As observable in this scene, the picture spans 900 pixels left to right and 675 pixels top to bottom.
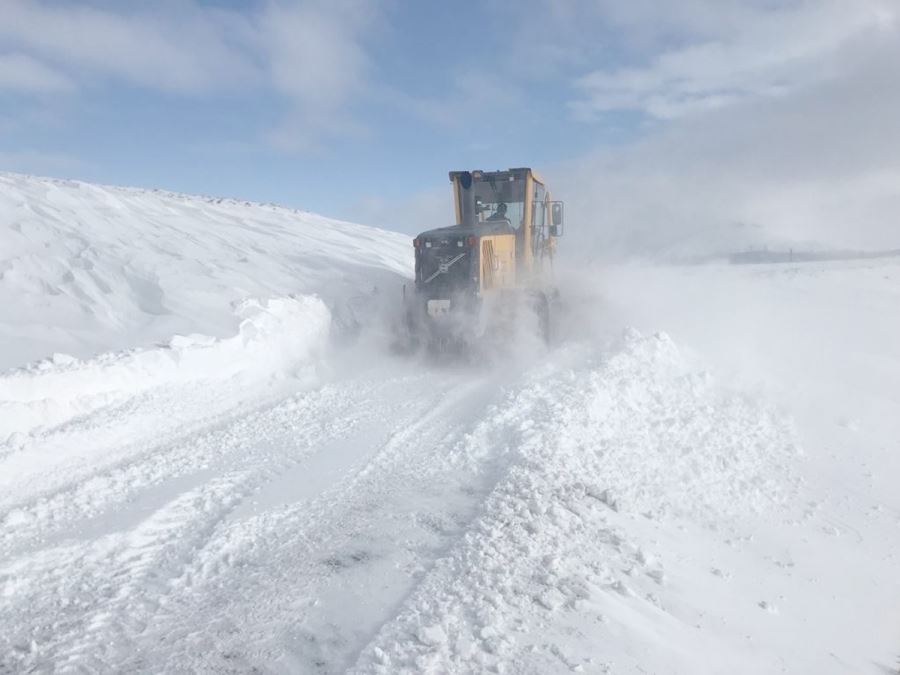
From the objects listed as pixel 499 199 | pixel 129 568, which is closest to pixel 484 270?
pixel 499 199

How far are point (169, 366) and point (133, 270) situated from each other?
414 cm

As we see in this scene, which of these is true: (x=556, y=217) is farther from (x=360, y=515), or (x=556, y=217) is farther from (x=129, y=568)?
(x=129, y=568)

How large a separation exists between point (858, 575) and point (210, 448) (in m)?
6.18

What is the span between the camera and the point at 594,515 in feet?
17.1

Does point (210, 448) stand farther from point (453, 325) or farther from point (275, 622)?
point (453, 325)

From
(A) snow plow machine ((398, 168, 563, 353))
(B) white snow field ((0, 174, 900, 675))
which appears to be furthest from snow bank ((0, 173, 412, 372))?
(A) snow plow machine ((398, 168, 563, 353))

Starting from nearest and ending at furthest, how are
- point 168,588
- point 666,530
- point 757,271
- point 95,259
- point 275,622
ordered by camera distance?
point 275,622 < point 168,588 < point 666,530 < point 95,259 < point 757,271

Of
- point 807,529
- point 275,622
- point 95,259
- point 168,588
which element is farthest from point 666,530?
point 95,259

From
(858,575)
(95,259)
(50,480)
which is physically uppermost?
(95,259)

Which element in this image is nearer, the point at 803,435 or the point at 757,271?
the point at 803,435

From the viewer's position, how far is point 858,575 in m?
5.59

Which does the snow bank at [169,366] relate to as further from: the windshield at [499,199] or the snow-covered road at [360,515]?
the windshield at [499,199]

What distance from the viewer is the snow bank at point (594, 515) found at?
353cm

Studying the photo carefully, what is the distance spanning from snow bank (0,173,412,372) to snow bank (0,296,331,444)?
1.30ft
